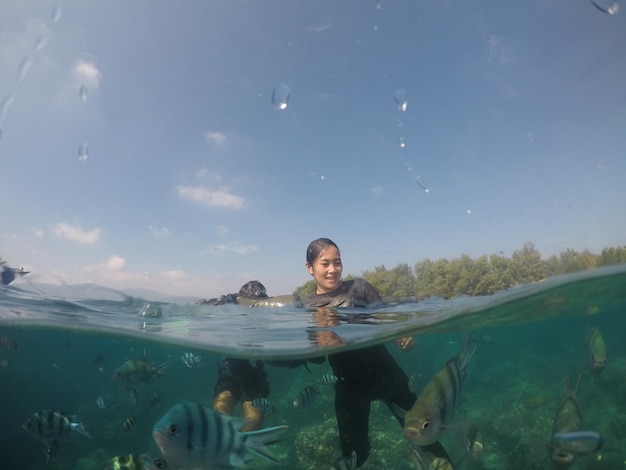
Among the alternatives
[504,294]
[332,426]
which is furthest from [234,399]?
[332,426]

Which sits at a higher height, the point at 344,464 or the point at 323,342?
the point at 323,342

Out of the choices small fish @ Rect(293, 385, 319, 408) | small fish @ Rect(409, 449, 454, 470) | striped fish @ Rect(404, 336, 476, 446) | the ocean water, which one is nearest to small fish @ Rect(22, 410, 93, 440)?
the ocean water

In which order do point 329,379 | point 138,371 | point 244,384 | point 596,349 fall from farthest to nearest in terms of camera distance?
point 244,384, point 329,379, point 138,371, point 596,349

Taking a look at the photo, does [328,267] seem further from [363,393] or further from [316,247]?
[363,393]

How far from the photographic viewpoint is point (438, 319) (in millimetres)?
11039

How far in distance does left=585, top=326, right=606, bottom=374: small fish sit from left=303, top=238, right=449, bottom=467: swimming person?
12.2 feet

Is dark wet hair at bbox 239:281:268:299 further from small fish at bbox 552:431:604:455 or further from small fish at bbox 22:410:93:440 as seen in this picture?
small fish at bbox 552:431:604:455

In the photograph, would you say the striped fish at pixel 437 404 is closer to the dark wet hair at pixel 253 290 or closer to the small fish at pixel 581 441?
the small fish at pixel 581 441

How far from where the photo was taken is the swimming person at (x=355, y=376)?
21.2 feet

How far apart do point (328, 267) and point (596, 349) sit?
Answer: 5654 mm

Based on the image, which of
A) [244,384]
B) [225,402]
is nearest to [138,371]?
[225,402]

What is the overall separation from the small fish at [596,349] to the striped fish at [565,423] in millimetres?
2882

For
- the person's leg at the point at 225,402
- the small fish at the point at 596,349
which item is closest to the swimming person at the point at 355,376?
the person's leg at the point at 225,402

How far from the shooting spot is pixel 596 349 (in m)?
7.19
